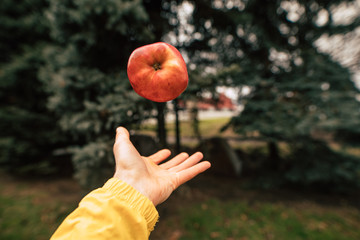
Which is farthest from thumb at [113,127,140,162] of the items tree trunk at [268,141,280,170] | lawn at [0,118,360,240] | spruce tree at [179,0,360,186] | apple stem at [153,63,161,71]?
tree trunk at [268,141,280,170]

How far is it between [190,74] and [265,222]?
10.3 feet

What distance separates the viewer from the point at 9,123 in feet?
14.1

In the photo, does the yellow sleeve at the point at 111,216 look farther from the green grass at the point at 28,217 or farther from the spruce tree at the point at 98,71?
the green grass at the point at 28,217

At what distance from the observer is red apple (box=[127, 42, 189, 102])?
138 centimetres

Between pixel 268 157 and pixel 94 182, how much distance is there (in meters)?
4.69

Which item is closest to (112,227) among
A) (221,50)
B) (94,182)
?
(94,182)

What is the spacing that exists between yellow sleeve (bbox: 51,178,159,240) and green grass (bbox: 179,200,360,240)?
249cm

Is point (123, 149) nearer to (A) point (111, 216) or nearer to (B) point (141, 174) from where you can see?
(B) point (141, 174)

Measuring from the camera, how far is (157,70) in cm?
142

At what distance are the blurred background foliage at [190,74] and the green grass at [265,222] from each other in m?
0.72

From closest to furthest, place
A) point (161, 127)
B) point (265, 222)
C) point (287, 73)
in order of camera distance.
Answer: point (161, 127) < point (265, 222) < point (287, 73)

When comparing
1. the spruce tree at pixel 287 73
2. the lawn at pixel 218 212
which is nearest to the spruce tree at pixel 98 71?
the lawn at pixel 218 212

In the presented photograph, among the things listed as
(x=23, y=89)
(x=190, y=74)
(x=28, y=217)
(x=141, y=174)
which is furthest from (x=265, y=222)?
(x=23, y=89)

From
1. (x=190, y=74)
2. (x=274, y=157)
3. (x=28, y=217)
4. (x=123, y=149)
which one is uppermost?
(x=190, y=74)
